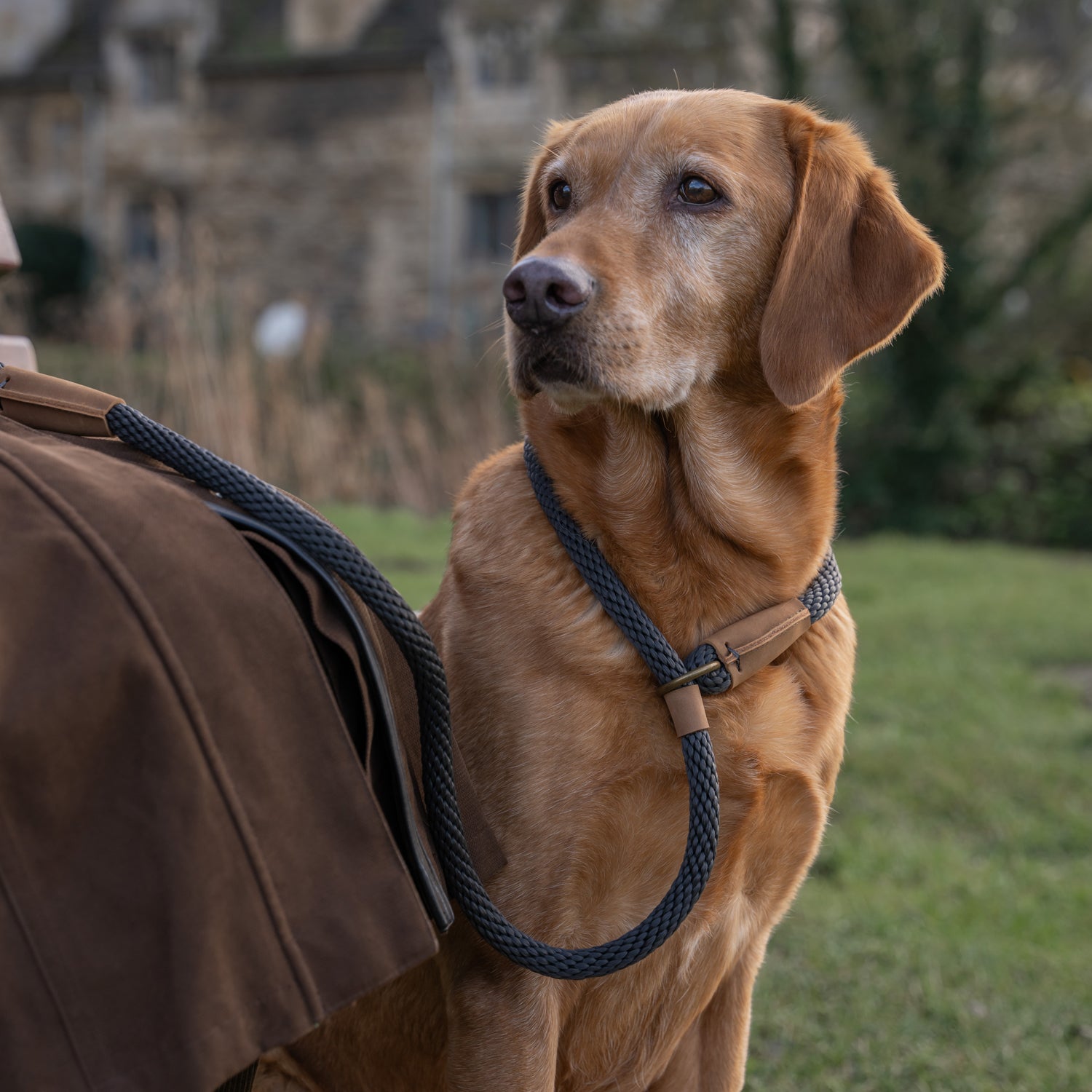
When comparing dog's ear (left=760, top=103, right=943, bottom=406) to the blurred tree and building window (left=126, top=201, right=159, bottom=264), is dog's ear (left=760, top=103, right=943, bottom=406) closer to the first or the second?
the blurred tree

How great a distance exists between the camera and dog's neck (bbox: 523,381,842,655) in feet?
6.39

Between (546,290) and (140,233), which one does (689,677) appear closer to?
(546,290)

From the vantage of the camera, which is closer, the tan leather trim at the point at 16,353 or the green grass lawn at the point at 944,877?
the tan leather trim at the point at 16,353

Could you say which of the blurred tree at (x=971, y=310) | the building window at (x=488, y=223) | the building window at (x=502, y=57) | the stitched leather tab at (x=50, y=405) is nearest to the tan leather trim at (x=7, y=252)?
the stitched leather tab at (x=50, y=405)

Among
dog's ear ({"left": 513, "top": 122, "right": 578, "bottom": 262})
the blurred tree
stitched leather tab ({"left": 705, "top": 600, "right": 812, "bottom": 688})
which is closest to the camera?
stitched leather tab ({"left": 705, "top": 600, "right": 812, "bottom": 688})

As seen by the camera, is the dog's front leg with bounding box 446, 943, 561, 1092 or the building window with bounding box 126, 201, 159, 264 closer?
the dog's front leg with bounding box 446, 943, 561, 1092

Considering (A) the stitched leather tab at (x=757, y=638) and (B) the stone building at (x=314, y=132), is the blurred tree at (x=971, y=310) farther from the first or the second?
(A) the stitched leather tab at (x=757, y=638)

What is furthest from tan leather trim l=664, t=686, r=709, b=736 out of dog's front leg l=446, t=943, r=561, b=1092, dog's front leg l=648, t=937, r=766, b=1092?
dog's front leg l=648, t=937, r=766, b=1092

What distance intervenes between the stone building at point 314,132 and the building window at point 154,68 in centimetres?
3

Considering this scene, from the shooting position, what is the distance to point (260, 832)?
1.24m

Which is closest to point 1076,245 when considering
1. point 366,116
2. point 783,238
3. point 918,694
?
point 918,694

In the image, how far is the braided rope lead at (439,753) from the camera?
144cm

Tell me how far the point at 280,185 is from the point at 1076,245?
16.5m

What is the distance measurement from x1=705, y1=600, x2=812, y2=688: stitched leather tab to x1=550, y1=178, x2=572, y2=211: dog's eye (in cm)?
93
